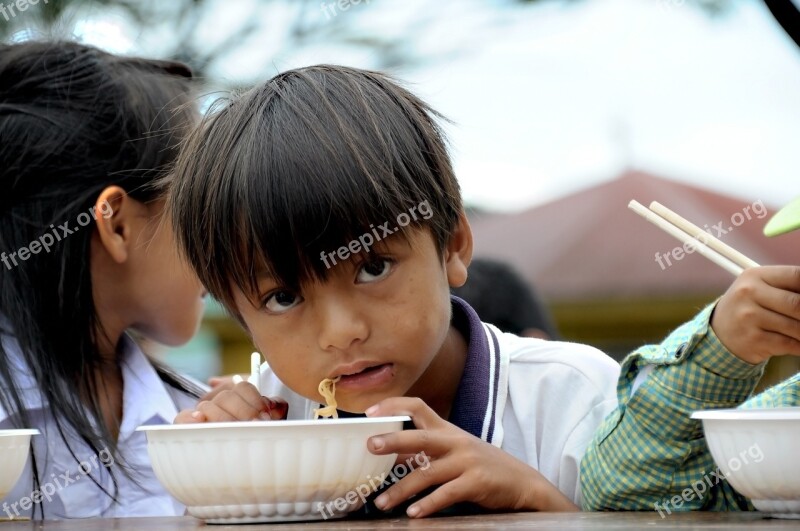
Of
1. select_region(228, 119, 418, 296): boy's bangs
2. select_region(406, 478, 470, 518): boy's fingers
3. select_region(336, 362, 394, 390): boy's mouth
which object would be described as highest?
select_region(228, 119, 418, 296): boy's bangs

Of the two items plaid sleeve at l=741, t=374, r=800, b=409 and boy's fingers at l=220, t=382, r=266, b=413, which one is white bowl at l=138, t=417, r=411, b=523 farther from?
plaid sleeve at l=741, t=374, r=800, b=409

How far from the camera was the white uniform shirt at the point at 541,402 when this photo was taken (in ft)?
5.77

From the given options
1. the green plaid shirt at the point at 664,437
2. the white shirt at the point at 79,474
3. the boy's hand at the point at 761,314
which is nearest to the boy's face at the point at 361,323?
the green plaid shirt at the point at 664,437

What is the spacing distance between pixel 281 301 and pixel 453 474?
15.9 inches

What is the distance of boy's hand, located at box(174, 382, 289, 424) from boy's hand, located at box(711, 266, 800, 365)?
28.0 inches

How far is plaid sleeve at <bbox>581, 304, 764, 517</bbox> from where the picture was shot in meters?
1.53

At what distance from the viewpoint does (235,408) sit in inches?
66.5

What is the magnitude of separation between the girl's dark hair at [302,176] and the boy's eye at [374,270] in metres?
0.05

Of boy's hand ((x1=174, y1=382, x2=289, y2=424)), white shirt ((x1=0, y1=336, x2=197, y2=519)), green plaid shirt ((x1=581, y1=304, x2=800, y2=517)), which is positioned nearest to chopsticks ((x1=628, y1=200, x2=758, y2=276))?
green plaid shirt ((x1=581, y1=304, x2=800, y2=517))

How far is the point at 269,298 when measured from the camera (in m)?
1.67

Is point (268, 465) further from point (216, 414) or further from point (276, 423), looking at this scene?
point (216, 414)

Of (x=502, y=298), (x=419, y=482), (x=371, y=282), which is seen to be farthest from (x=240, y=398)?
(x=502, y=298)

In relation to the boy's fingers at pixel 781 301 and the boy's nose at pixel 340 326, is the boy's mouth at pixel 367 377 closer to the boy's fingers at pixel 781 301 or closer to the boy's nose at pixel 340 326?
the boy's nose at pixel 340 326

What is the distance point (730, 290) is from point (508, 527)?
0.47 meters
